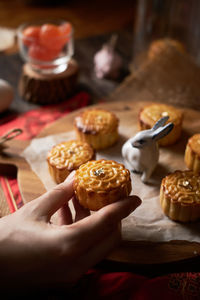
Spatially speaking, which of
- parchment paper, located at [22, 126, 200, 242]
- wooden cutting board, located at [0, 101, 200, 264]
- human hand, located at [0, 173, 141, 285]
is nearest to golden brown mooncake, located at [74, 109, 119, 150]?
parchment paper, located at [22, 126, 200, 242]

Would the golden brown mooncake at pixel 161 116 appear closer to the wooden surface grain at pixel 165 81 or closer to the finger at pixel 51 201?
the wooden surface grain at pixel 165 81

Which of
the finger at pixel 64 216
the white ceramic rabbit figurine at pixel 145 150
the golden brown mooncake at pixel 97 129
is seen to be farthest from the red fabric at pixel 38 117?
the finger at pixel 64 216

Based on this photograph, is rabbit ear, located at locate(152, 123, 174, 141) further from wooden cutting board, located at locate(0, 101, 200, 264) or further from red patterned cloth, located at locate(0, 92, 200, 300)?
red patterned cloth, located at locate(0, 92, 200, 300)

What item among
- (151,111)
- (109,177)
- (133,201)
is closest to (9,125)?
(151,111)

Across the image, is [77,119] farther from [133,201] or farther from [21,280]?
[21,280]

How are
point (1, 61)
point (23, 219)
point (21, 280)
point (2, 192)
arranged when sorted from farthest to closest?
1. point (1, 61)
2. point (2, 192)
3. point (23, 219)
4. point (21, 280)

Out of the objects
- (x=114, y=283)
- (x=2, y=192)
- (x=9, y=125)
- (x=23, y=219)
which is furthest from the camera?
(x=9, y=125)
